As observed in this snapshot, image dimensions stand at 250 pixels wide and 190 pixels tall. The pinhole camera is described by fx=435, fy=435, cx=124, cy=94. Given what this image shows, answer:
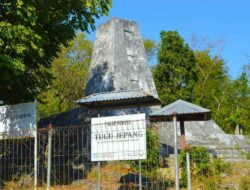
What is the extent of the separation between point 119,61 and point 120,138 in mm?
11883

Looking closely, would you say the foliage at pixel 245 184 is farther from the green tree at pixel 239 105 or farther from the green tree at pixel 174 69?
the green tree at pixel 239 105

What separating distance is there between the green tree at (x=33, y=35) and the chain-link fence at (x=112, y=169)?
1.71m

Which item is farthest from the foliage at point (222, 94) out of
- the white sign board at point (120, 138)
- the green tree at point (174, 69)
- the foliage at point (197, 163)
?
the white sign board at point (120, 138)

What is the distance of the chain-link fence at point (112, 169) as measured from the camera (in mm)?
10359

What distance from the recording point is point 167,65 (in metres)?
25.7

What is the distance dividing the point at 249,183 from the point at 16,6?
720cm

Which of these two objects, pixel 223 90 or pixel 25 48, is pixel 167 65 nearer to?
pixel 223 90

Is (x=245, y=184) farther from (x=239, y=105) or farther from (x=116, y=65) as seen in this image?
(x=239, y=105)

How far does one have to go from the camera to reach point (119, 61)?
67.1ft

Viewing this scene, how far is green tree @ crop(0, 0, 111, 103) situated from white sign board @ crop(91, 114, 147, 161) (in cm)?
342

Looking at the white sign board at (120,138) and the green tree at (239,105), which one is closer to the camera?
the white sign board at (120,138)

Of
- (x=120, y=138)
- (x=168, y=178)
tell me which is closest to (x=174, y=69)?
(x=168, y=178)

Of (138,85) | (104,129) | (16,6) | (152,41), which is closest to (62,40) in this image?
(16,6)

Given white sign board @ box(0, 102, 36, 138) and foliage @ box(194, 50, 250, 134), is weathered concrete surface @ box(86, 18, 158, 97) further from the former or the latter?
foliage @ box(194, 50, 250, 134)
